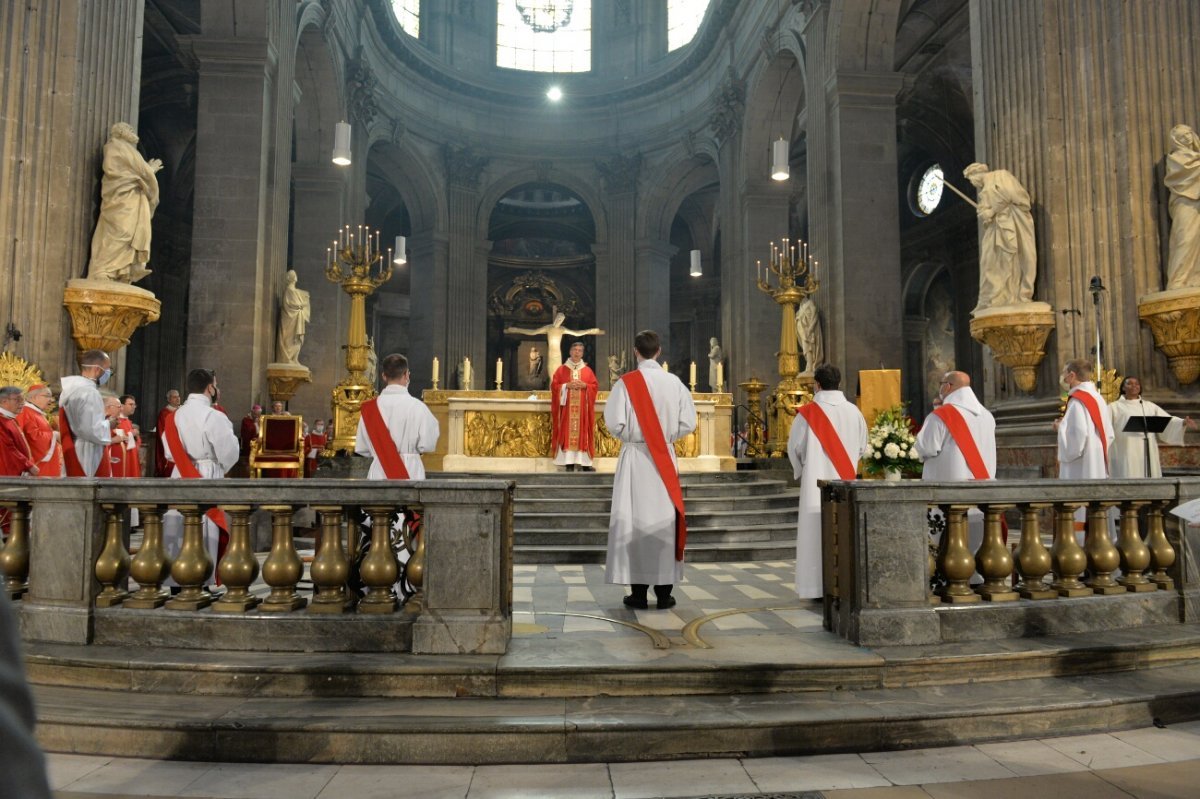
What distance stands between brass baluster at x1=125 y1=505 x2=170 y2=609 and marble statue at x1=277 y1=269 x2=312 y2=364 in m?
9.85

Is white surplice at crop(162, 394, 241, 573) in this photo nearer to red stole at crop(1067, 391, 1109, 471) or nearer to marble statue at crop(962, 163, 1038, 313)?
red stole at crop(1067, 391, 1109, 471)

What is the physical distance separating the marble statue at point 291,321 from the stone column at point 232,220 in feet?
1.15

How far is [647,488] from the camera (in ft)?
18.1

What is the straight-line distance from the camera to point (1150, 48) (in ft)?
29.8

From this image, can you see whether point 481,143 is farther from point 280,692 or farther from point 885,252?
point 280,692

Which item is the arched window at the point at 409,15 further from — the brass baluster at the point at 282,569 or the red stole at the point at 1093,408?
the brass baluster at the point at 282,569

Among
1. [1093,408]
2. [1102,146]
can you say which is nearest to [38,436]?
[1093,408]

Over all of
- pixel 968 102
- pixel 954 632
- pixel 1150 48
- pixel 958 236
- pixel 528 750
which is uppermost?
pixel 968 102

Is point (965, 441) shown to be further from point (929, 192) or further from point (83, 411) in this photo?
point (929, 192)

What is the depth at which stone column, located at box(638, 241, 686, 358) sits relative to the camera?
1000 inches

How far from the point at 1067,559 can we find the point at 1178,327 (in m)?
5.45

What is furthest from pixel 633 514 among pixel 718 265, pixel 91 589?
pixel 718 265

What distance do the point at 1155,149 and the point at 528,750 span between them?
30.8 feet

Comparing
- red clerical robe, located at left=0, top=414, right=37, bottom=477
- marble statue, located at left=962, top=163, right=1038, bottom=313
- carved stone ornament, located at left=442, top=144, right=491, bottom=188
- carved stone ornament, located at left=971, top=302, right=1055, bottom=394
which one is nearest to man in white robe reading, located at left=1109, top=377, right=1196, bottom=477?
carved stone ornament, located at left=971, top=302, right=1055, bottom=394
